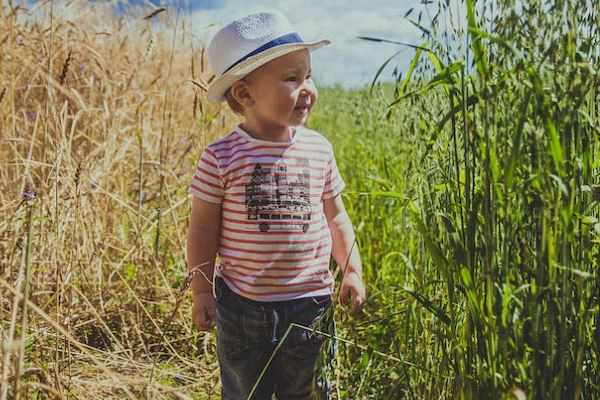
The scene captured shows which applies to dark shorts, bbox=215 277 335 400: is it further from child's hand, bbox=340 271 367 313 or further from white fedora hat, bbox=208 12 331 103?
white fedora hat, bbox=208 12 331 103

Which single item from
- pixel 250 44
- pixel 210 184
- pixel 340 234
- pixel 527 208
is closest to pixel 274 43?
pixel 250 44

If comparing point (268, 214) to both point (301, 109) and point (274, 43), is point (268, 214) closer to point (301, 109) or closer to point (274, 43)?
point (301, 109)

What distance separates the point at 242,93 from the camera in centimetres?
183

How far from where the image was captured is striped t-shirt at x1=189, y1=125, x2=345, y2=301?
1744 mm

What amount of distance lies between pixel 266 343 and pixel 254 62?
73 centimetres

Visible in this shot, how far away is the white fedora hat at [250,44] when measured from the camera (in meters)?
1.72

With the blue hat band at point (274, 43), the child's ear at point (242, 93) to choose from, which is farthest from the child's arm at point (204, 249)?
the blue hat band at point (274, 43)

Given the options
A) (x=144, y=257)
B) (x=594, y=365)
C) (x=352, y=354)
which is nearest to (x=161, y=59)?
(x=144, y=257)

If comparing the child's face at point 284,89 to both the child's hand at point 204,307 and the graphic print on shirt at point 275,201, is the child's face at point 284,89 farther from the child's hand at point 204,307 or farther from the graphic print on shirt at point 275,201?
the child's hand at point 204,307

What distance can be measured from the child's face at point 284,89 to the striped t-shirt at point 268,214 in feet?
0.28

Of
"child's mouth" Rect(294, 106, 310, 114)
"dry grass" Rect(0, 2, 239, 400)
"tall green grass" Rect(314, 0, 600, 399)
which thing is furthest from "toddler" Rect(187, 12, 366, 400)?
"tall green grass" Rect(314, 0, 600, 399)

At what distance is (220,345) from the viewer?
71.2 inches

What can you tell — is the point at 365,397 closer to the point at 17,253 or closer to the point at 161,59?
the point at 17,253

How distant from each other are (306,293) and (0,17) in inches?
88.5
